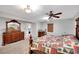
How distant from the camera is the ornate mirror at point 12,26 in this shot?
3.39 ft

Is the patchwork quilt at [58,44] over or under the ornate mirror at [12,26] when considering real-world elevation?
under

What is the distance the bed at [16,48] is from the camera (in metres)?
1.03

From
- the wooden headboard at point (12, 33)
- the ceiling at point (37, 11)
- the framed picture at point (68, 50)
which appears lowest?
the framed picture at point (68, 50)

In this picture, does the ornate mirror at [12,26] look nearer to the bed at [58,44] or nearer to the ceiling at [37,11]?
the ceiling at [37,11]

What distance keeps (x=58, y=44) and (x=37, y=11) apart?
48 cm

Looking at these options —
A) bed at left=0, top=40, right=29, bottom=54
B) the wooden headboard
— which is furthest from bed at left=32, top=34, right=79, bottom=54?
the wooden headboard

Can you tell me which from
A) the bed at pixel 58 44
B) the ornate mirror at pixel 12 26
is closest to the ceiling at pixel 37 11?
the ornate mirror at pixel 12 26

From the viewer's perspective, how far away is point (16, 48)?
1.08 m

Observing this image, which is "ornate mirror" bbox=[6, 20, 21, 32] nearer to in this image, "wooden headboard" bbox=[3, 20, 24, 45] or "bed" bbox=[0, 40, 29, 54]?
"wooden headboard" bbox=[3, 20, 24, 45]

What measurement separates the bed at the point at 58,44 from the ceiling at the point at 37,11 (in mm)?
271

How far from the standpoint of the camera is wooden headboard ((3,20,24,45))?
3.38 feet

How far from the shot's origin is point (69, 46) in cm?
102

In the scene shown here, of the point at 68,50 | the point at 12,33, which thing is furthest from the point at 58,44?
the point at 12,33

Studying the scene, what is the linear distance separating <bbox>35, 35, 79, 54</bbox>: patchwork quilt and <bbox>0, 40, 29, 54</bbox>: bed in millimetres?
154
